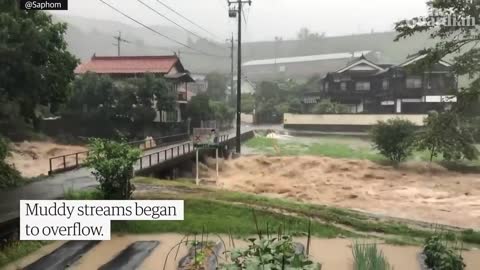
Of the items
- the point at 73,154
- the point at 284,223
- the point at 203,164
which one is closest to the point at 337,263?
the point at 284,223

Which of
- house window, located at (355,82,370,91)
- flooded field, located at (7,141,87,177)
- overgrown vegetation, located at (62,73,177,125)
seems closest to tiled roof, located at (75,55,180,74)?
overgrown vegetation, located at (62,73,177,125)

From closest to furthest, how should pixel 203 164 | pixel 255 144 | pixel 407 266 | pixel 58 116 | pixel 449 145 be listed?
pixel 407 266 → pixel 58 116 → pixel 449 145 → pixel 255 144 → pixel 203 164

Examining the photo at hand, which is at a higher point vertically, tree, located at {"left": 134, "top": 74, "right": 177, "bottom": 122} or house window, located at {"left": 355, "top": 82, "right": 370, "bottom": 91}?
house window, located at {"left": 355, "top": 82, "right": 370, "bottom": 91}

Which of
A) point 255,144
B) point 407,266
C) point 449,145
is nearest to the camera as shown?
point 407,266

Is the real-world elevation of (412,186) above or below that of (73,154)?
below

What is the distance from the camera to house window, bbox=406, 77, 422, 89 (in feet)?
18.6

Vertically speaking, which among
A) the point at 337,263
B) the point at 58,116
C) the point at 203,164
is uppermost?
the point at 58,116

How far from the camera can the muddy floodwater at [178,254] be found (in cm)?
385

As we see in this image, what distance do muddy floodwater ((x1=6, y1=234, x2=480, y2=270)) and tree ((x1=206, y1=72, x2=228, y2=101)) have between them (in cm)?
190

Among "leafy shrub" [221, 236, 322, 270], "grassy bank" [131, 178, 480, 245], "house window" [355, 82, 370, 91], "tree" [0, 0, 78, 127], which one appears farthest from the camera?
"house window" [355, 82, 370, 91]

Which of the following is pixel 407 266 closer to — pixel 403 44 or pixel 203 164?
pixel 403 44

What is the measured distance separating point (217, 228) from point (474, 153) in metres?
4.53

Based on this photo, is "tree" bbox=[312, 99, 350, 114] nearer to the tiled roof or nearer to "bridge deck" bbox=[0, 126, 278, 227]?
"bridge deck" bbox=[0, 126, 278, 227]

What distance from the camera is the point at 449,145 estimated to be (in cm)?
560
